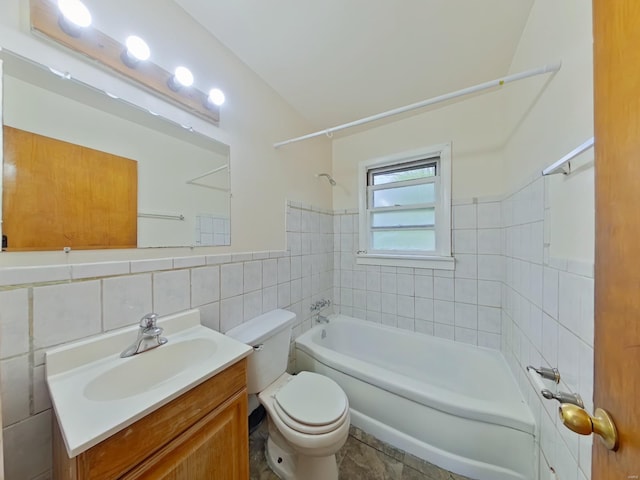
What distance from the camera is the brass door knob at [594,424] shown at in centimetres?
37

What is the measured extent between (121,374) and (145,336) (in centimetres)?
13

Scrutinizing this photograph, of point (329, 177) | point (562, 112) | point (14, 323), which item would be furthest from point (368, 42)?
point (14, 323)

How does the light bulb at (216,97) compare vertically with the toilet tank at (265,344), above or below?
above

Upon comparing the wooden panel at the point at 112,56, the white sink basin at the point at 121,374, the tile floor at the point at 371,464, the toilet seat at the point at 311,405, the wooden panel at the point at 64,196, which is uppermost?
the wooden panel at the point at 112,56

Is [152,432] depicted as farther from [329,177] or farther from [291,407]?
[329,177]

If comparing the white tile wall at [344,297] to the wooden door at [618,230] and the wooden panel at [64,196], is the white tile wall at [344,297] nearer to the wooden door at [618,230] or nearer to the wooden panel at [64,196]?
the wooden panel at [64,196]

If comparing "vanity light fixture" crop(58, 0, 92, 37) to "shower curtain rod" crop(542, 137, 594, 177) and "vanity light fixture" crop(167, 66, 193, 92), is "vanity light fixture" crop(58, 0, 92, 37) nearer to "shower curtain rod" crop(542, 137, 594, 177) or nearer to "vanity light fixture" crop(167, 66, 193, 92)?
"vanity light fixture" crop(167, 66, 193, 92)

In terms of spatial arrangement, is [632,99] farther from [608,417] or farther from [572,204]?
[572,204]

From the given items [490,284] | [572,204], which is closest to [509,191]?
[490,284]

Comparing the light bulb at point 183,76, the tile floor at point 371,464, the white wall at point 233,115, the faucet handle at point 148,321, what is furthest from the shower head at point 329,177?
the tile floor at point 371,464

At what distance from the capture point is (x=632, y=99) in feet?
1.15

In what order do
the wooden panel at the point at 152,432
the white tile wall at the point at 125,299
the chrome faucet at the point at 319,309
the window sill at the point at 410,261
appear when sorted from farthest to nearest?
the chrome faucet at the point at 319,309, the window sill at the point at 410,261, the white tile wall at the point at 125,299, the wooden panel at the point at 152,432

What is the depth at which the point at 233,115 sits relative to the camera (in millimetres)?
1442

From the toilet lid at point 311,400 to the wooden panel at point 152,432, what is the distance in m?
0.45
